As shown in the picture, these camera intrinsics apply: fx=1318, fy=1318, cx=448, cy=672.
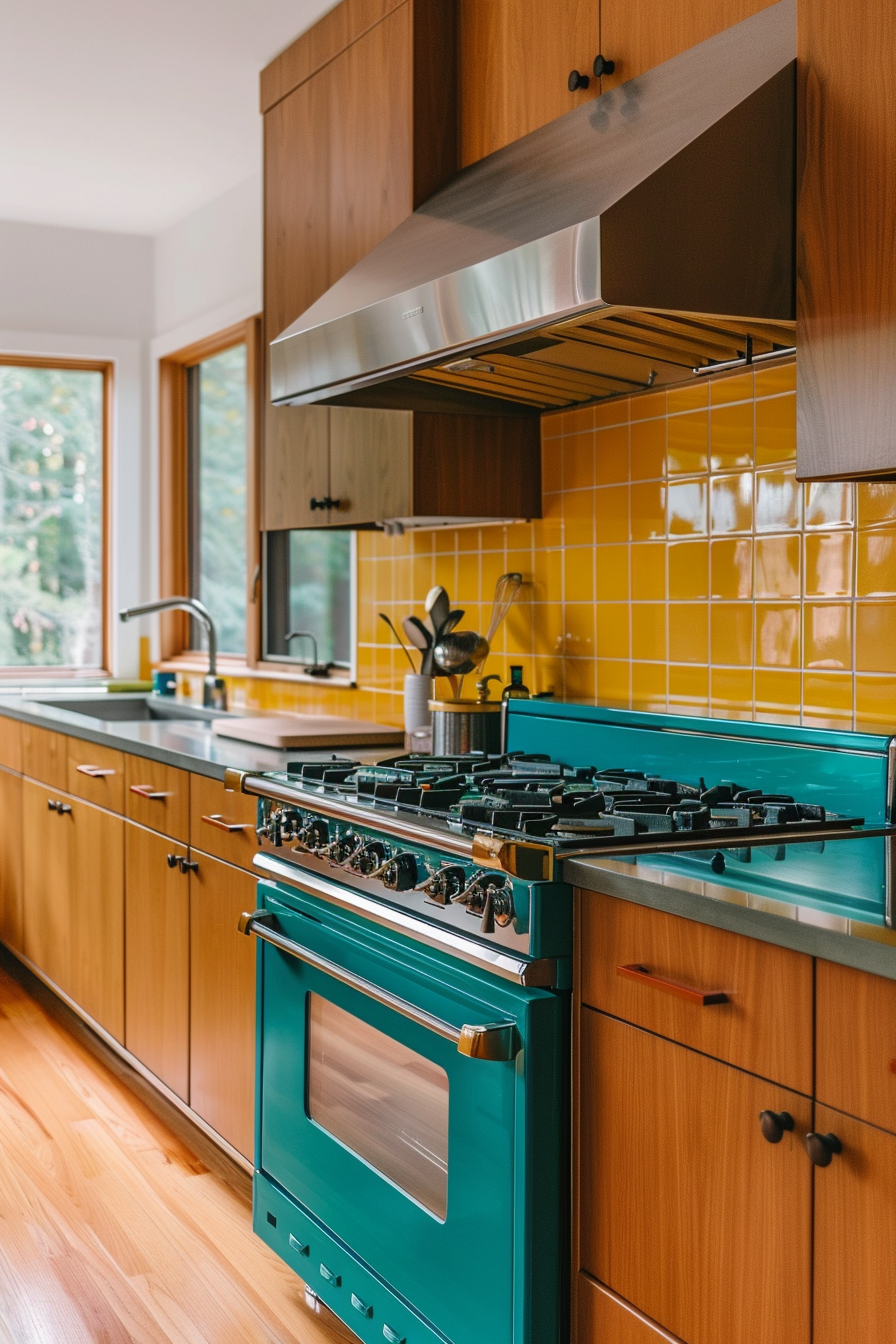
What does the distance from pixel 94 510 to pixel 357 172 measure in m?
2.54

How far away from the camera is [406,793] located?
1.94 metres

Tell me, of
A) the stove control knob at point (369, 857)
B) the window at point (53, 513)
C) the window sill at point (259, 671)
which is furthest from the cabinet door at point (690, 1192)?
the window at point (53, 513)

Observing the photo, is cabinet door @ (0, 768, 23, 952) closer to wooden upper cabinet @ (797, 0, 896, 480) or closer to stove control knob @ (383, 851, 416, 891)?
stove control knob @ (383, 851, 416, 891)

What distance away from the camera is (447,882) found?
170 centimetres

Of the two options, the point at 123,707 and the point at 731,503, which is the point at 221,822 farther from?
the point at 123,707

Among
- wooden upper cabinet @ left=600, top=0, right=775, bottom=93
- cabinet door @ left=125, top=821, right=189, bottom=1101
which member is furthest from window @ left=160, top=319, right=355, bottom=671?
wooden upper cabinet @ left=600, top=0, right=775, bottom=93

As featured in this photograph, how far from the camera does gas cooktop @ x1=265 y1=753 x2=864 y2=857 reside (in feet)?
5.29

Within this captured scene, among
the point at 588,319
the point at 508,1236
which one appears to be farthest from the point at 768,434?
the point at 508,1236

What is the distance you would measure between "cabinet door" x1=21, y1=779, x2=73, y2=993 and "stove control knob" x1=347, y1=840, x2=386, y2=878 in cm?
189

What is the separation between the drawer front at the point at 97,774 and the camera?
126 inches

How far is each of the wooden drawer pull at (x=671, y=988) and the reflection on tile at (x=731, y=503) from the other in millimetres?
999

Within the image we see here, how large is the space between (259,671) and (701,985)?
2956mm

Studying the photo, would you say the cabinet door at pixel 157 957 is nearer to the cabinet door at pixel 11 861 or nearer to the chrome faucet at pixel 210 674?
the chrome faucet at pixel 210 674

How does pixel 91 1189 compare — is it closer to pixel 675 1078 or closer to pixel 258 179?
pixel 675 1078
